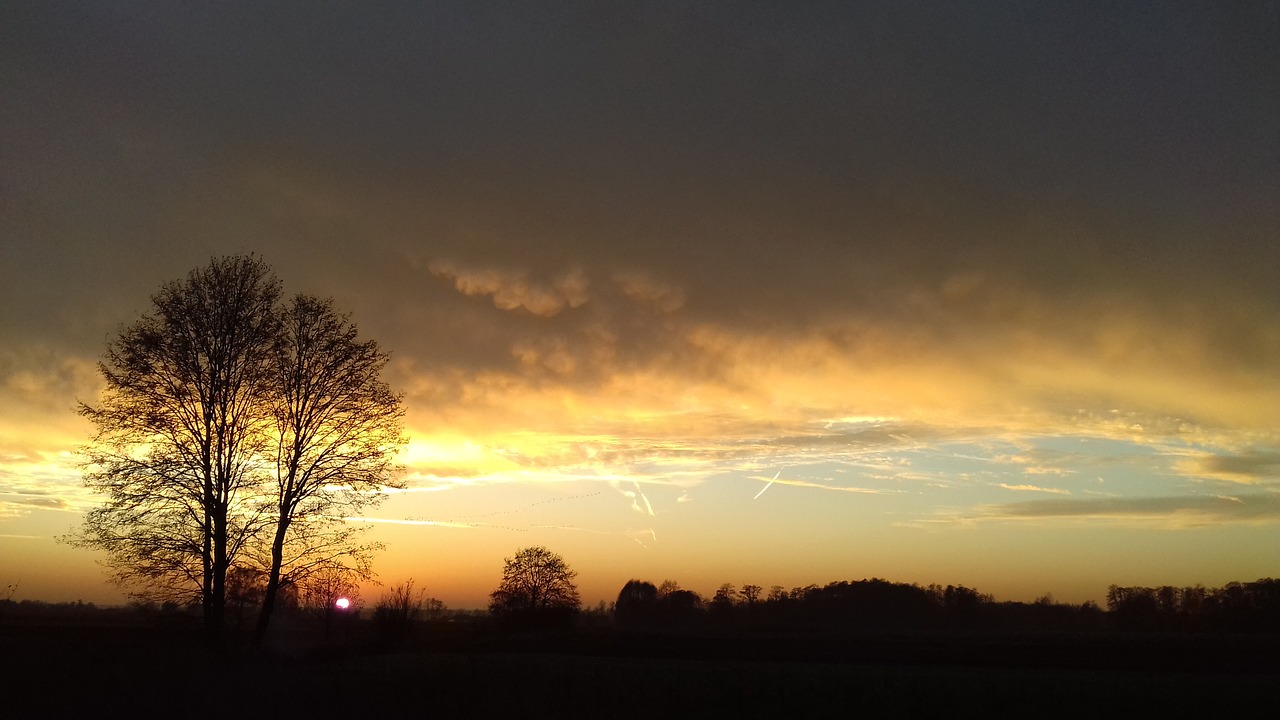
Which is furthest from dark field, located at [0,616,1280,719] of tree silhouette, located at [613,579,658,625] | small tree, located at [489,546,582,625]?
tree silhouette, located at [613,579,658,625]

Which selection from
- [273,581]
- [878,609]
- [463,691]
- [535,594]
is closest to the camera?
[463,691]

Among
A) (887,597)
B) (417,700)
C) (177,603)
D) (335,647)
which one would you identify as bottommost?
(887,597)

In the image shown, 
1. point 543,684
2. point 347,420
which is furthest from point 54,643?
point 543,684

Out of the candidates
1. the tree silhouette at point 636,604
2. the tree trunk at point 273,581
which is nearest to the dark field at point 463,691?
the tree trunk at point 273,581

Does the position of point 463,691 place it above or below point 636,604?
above

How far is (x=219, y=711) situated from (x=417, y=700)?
3822 millimetres

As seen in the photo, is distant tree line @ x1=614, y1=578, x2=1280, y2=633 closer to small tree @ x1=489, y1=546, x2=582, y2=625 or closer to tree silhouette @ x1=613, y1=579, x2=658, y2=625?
tree silhouette @ x1=613, y1=579, x2=658, y2=625

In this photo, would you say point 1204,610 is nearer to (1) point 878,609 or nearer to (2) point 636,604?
(1) point 878,609

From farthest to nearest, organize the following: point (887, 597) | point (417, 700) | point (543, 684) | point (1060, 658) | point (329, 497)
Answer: point (887, 597) → point (1060, 658) → point (329, 497) → point (543, 684) → point (417, 700)

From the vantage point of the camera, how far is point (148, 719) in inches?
439

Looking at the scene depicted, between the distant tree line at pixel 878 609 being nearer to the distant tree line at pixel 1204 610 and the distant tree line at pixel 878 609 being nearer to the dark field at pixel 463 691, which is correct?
the distant tree line at pixel 1204 610

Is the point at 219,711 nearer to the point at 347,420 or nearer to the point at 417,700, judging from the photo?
the point at 417,700

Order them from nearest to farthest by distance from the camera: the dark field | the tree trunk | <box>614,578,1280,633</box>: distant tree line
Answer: the dark field
the tree trunk
<box>614,578,1280,633</box>: distant tree line

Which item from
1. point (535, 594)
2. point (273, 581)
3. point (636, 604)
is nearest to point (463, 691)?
point (273, 581)
